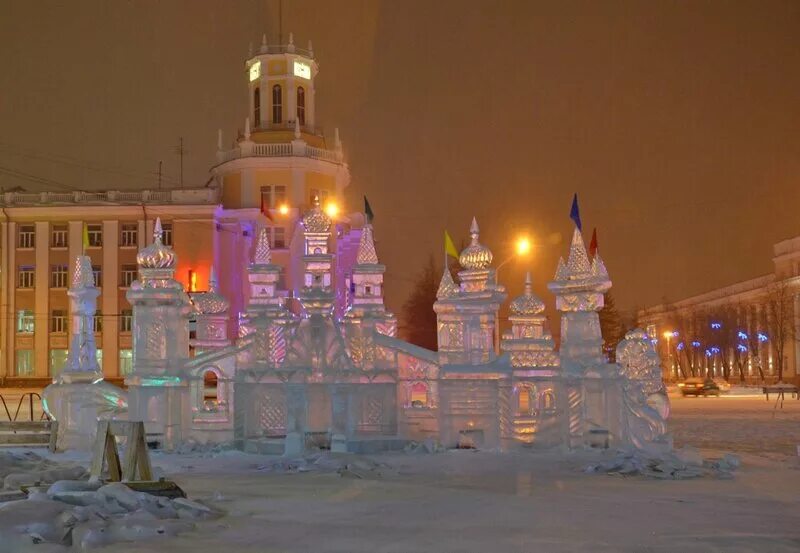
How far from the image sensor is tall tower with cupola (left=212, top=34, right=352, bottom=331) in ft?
198

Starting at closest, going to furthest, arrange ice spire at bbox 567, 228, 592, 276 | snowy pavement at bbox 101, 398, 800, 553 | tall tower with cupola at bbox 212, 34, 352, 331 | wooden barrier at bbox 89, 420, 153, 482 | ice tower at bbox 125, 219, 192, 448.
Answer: snowy pavement at bbox 101, 398, 800, 553, wooden barrier at bbox 89, 420, 153, 482, ice spire at bbox 567, 228, 592, 276, ice tower at bbox 125, 219, 192, 448, tall tower with cupola at bbox 212, 34, 352, 331

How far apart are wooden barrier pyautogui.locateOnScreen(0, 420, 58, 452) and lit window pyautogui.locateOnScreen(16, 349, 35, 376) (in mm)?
42116

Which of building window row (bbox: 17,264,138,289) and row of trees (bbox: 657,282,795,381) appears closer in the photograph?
building window row (bbox: 17,264,138,289)

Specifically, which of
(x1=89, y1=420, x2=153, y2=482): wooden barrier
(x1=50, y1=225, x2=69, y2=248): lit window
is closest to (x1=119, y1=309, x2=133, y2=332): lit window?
(x1=50, y1=225, x2=69, y2=248): lit window

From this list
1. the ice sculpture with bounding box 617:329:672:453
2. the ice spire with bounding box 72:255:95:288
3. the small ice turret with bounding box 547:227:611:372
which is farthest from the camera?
the ice spire with bounding box 72:255:95:288

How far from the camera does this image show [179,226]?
61438 mm

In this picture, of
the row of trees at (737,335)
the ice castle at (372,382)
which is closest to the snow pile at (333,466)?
the ice castle at (372,382)

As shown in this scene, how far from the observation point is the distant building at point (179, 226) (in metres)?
60.6

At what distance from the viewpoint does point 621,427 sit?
64.0 feet

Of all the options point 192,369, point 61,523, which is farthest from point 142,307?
point 61,523

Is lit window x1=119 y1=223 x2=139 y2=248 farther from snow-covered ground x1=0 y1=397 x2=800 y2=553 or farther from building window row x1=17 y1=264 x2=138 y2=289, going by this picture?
snow-covered ground x1=0 y1=397 x2=800 y2=553

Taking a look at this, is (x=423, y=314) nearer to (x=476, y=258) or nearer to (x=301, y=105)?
(x=301, y=105)

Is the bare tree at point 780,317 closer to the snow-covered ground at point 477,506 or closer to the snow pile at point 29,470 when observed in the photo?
the snow-covered ground at point 477,506

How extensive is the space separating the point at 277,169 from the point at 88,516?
5065 cm
